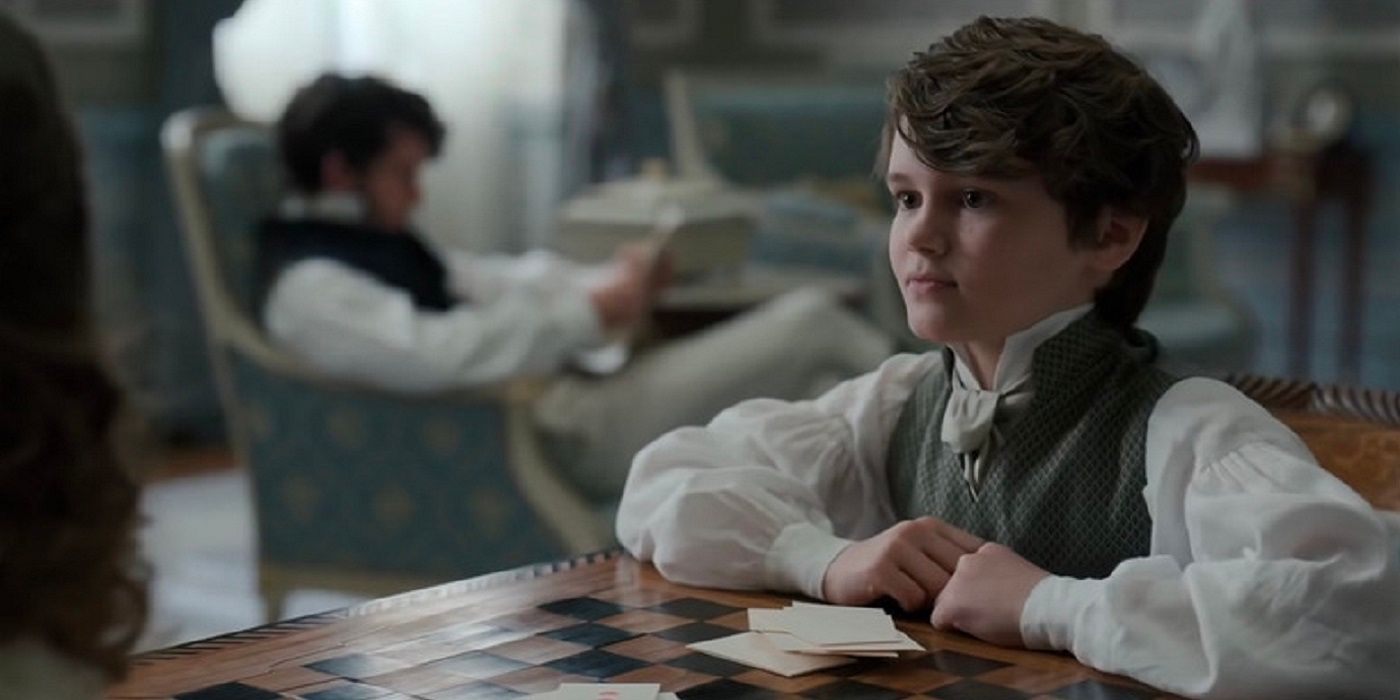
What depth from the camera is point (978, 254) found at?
164cm

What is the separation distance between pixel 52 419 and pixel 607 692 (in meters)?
0.50

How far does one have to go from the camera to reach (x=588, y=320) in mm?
4035

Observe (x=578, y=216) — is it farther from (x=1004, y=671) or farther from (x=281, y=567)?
(x=1004, y=671)

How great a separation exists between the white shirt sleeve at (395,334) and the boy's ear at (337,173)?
0.22 meters

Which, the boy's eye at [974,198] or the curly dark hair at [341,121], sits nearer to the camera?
the boy's eye at [974,198]

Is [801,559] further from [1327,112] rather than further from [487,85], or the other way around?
[487,85]

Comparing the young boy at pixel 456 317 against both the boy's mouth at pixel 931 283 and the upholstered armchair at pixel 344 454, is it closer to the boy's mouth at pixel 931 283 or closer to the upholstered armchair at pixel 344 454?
the upholstered armchair at pixel 344 454

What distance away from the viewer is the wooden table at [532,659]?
1.38 meters

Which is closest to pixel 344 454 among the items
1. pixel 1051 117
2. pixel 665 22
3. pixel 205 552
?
pixel 205 552

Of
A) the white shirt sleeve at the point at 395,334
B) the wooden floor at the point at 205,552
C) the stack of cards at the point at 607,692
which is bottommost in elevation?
the wooden floor at the point at 205,552

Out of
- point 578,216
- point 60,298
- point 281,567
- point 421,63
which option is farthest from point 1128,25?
point 60,298

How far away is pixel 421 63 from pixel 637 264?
294cm

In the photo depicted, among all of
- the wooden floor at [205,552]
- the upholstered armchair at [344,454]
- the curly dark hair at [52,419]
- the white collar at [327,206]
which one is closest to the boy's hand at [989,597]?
the curly dark hair at [52,419]

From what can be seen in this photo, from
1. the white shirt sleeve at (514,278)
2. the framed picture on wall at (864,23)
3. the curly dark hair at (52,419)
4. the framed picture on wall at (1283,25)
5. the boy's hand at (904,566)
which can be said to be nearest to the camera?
Answer: the curly dark hair at (52,419)
